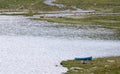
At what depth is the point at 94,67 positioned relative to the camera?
4934 centimetres

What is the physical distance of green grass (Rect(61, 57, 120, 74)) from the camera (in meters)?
43.6

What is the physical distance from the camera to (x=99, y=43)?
82.8 meters

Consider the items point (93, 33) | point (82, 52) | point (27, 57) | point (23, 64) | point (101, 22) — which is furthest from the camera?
point (101, 22)

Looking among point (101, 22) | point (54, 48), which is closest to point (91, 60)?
point (54, 48)

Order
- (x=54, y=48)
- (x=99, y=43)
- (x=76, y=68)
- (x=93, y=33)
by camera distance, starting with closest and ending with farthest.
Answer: (x=76, y=68) → (x=54, y=48) → (x=99, y=43) → (x=93, y=33)

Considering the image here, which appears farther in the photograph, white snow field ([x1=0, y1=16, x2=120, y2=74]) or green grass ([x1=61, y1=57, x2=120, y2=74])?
white snow field ([x1=0, y1=16, x2=120, y2=74])

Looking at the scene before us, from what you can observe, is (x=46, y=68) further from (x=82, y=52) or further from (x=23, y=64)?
(x=82, y=52)

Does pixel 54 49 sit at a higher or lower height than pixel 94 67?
lower

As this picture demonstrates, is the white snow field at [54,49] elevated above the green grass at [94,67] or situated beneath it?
situated beneath

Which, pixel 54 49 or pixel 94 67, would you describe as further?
pixel 54 49

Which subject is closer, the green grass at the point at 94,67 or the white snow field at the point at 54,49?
the green grass at the point at 94,67

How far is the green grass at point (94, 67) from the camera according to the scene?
43.6 metres

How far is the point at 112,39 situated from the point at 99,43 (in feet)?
27.1

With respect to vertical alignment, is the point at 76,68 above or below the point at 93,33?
above
